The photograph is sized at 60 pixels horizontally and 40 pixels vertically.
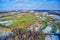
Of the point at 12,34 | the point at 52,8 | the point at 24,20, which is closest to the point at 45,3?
the point at 52,8

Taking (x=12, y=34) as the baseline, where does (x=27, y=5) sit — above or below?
above

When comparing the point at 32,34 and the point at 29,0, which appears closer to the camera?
the point at 32,34

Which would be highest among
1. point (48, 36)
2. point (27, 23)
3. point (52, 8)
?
point (52, 8)

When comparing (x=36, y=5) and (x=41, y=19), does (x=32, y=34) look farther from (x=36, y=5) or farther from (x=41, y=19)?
(x=36, y=5)

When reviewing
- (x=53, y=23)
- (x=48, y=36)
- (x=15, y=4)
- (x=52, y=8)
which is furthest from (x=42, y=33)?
(x=15, y=4)

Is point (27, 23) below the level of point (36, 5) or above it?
below

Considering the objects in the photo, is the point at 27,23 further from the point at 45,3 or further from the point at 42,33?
the point at 45,3

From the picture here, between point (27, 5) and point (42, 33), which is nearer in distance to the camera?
point (42, 33)

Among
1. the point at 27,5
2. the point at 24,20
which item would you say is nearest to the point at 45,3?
the point at 27,5

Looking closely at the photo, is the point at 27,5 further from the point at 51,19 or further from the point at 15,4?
the point at 51,19
